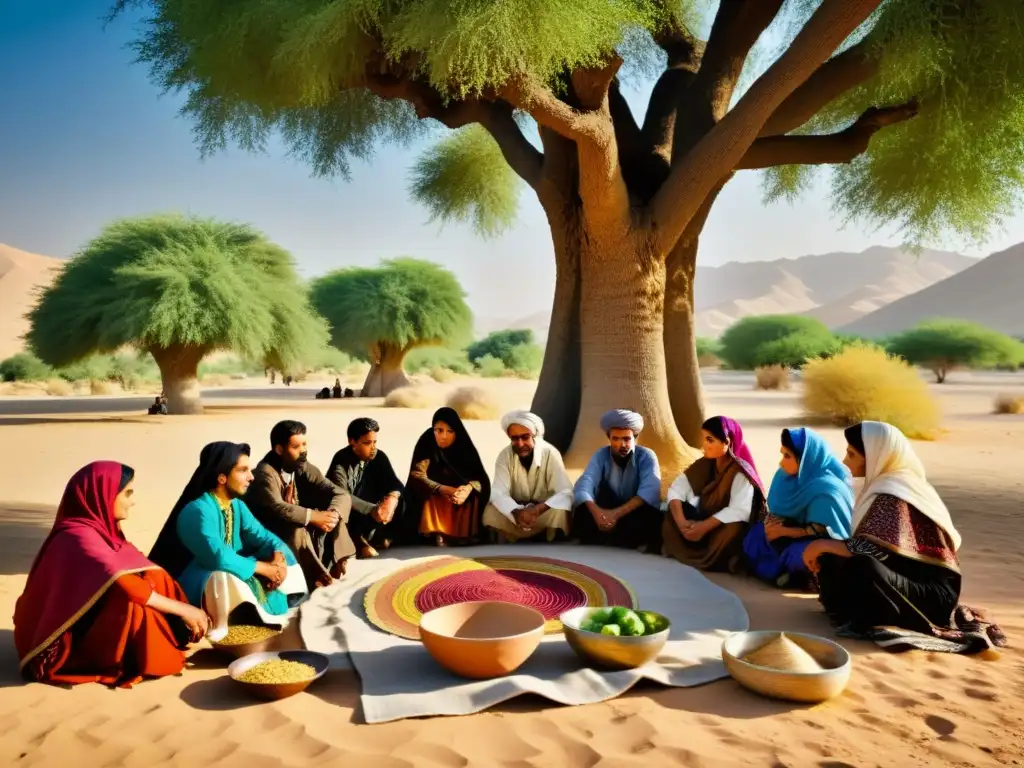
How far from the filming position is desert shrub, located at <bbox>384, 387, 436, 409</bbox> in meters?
20.9

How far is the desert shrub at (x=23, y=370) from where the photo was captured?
36156 mm

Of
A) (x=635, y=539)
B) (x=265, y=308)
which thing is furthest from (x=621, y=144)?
(x=265, y=308)

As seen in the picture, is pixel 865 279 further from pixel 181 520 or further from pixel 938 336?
pixel 181 520

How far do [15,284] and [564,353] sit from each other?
8223cm

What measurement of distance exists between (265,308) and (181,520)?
17143 millimetres

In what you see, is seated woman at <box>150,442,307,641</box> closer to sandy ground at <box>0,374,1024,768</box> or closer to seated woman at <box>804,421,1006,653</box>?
sandy ground at <box>0,374,1024,768</box>

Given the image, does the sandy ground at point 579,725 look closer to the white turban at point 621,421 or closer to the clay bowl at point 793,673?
the clay bowl at point 793,673

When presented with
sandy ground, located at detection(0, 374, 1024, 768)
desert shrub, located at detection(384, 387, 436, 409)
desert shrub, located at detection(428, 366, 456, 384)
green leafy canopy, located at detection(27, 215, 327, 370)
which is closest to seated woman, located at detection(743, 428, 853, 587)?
sandy ground, located at detection(0, 374, 1024, 768)

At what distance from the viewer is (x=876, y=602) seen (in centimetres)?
381

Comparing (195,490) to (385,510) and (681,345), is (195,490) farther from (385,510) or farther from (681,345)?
(681,345)

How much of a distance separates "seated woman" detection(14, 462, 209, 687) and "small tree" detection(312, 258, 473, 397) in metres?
24.4

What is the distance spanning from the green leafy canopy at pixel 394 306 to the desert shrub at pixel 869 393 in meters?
15.6

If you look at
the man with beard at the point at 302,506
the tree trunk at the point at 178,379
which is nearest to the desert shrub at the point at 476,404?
the tree trunk at the point at 178,379

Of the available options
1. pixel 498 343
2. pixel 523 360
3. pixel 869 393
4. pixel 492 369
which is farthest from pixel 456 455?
pixel 498 343
